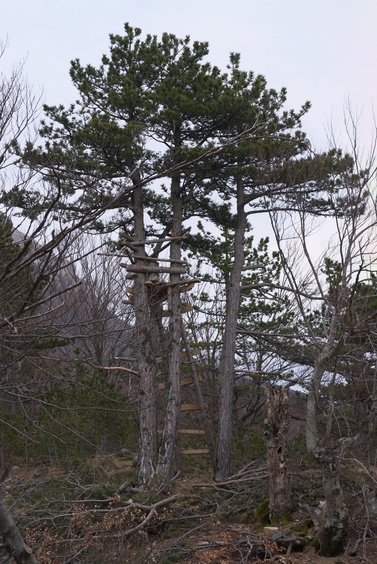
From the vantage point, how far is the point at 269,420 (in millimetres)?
9203

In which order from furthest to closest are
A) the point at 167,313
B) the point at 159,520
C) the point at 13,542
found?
the point at 167,313
the point at 159,520
the point at 13,542

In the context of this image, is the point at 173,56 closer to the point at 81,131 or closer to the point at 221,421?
the point at 81,131

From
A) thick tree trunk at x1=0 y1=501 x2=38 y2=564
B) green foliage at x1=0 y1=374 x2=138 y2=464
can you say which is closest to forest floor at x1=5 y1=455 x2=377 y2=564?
green foliage at x1=0 y1=374 x2=138 y2=464

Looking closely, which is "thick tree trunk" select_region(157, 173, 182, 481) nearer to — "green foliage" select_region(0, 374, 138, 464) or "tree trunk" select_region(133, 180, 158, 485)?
"tree trunk" select_region(133, 180, 158, 485)

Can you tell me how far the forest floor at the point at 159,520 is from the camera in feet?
22.5

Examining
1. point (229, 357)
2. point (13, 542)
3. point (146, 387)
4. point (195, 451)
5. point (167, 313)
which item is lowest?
point (195, 451)

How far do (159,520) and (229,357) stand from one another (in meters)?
4.69

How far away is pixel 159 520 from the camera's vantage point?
9391mm

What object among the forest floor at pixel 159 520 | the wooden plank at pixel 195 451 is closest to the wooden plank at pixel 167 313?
the wooden plank at pixel 195 451

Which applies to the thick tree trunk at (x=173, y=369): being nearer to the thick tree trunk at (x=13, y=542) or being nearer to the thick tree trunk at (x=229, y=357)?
the thick tree trunk at (x=229, y=357)

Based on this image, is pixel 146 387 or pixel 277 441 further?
pixel 146 387

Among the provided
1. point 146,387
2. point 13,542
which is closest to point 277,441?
point 146,387

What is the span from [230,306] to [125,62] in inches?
224

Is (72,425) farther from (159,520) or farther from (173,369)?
(159,520)
